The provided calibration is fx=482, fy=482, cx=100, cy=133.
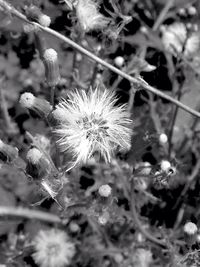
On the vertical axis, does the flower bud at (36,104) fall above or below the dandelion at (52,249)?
above

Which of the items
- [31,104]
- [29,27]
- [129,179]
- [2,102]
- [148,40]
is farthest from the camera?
[148,40]

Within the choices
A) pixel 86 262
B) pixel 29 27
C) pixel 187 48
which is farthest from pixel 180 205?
pixel 29 27

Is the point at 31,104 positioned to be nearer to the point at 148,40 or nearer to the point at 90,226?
the point at 90,226

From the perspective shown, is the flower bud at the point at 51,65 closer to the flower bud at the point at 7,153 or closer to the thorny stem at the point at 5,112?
the flower bud at the point at 7,153

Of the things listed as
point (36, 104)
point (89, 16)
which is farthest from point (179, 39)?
point (36, 104)

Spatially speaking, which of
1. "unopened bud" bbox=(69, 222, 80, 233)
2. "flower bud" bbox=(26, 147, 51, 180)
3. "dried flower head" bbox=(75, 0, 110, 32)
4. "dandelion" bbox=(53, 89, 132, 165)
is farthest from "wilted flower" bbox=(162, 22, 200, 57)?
"flower bud" bbox=(26, 147, 51, 180)

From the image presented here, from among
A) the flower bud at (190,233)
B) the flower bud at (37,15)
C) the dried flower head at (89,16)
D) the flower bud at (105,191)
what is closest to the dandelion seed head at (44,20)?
the flower bud at (37,15)

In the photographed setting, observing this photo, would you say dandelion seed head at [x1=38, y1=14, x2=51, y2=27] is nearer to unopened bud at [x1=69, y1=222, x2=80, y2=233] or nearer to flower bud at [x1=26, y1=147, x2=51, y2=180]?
flower bud at [x1=26, y1=147, x2=51, y2=180]
